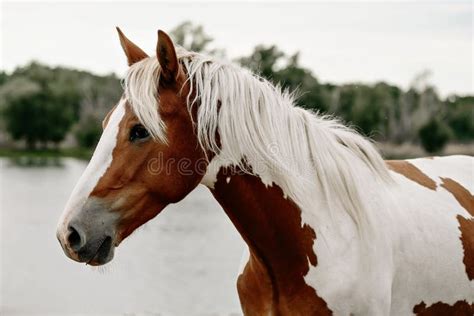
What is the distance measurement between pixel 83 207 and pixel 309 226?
1.14 meters

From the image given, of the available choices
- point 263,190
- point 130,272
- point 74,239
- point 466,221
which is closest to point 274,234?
point 263,190

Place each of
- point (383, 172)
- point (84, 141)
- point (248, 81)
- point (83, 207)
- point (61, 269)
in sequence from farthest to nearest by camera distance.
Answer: point (84, 141), point (61, 269), point (383, 172), point (248, 81), point (83, 207)

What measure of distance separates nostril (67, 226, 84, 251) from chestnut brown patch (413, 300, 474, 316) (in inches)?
75.9

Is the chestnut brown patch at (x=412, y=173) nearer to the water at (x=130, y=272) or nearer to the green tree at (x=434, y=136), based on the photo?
the water at (x=130, y=272)

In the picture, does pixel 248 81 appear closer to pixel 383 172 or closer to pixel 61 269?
pixel 383 172

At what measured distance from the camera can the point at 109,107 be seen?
189 ft

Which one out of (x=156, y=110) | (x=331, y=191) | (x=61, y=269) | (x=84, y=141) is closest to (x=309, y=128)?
(x=331, y=191)

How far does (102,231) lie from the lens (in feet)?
9.21

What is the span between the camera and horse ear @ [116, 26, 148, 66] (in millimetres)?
3230

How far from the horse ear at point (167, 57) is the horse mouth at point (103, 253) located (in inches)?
32.5

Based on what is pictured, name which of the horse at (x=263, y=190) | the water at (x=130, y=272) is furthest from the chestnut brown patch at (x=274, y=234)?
the water at (x=130, y=272)

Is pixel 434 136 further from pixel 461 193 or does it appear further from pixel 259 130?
pixel 259 130

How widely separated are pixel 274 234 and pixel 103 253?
34.0 inches

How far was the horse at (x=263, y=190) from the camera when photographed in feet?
9.32
